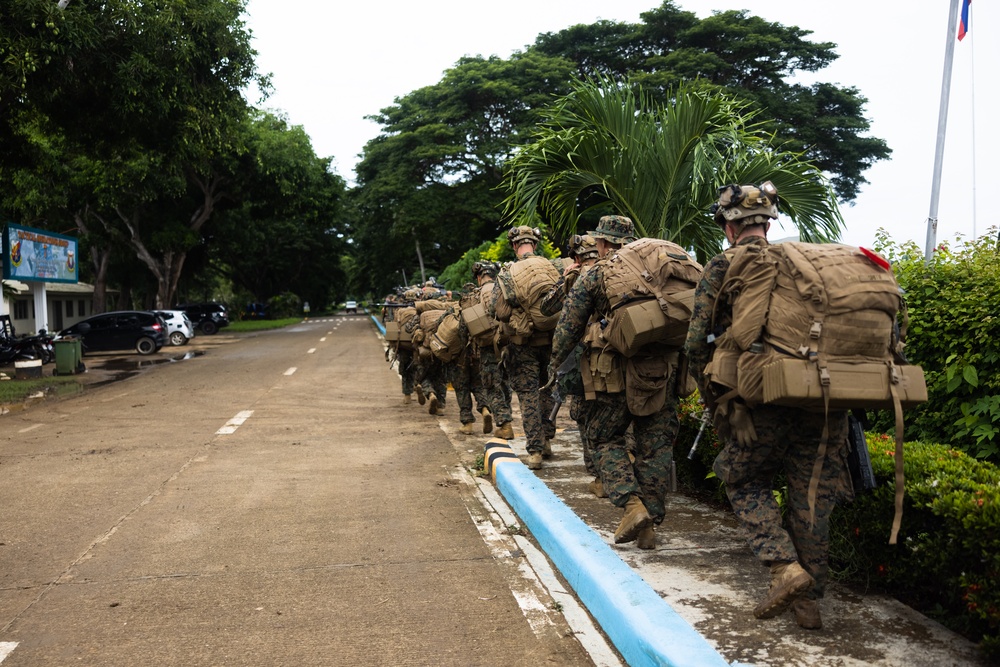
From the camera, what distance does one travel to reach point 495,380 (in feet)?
28.6

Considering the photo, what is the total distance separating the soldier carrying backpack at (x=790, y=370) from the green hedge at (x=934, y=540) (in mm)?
301

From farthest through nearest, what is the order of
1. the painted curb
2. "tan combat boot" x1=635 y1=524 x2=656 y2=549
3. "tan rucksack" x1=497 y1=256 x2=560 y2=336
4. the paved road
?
1. "tan rucksack" x1=497 y1=256 x2=560 y2=336
2. "tan combat boot" x1=635 y1=524 x2=656 y2=549
3. the paved road
4. the painted curb

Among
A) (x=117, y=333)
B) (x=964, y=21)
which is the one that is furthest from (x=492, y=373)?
(x=117, y=333)

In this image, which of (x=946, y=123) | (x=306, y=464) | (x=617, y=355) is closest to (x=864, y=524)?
(x=617, y=355)

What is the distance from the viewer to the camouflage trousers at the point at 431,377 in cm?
1115

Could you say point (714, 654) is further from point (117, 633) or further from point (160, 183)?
point (160, 183)

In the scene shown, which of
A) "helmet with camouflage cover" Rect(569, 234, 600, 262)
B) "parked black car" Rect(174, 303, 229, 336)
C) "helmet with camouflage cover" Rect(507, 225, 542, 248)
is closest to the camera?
"helmet with camouflage cover" Rect(569, 234, 600, 262)

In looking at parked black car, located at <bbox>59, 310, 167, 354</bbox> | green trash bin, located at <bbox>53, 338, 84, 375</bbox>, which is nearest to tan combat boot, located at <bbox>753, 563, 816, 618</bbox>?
green trash bin, located at <bbox>53, 338, 84, 375</bbox>

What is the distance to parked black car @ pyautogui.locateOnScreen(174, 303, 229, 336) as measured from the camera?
41.8 meters

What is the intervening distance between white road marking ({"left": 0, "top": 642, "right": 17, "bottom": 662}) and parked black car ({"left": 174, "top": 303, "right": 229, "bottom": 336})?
1557 inches

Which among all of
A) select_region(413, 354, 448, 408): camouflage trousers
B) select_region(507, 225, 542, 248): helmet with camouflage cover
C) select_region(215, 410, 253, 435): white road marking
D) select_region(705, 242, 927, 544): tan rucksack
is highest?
select_region(507, 225, 542, 248): helmet with camouflage cover

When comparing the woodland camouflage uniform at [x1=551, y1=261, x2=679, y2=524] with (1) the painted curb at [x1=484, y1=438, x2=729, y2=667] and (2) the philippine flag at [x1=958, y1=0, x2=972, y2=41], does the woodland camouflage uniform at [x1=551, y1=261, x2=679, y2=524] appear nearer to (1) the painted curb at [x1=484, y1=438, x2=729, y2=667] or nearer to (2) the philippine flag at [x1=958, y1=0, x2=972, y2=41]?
(1) the painted curb at [x1=484, y1=438, x2=729, y2=667]

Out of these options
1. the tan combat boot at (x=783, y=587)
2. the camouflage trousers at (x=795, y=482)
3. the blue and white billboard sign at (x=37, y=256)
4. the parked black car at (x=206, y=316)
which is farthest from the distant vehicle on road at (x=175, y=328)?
the tan combat boot at (x=783, y=587)

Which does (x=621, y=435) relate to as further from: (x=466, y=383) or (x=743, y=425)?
(x=466, y=383)
